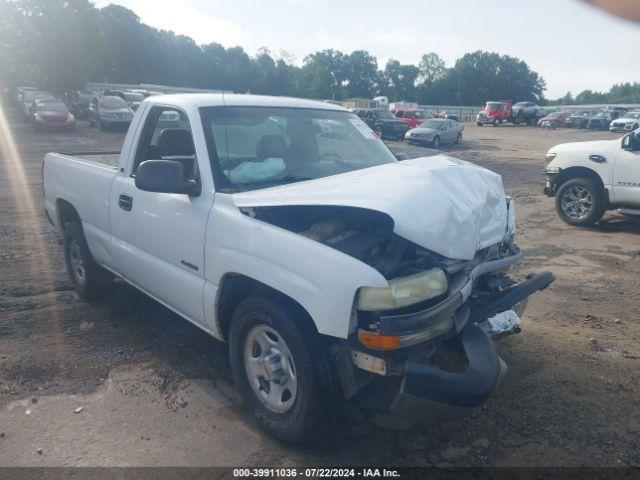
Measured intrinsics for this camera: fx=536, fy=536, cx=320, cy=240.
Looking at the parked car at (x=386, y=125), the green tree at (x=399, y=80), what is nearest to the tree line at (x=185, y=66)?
the green tree at (x=399, y=80)

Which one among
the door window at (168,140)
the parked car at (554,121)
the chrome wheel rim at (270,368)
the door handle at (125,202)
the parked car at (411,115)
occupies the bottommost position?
the parked car at (554,121)

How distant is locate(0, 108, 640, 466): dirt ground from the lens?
Answer: 3.01 meters

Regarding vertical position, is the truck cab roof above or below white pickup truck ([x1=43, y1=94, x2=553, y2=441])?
above

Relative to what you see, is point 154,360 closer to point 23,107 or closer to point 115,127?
point 115,127

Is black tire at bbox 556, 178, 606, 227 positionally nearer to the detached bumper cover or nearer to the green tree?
the detached bumper cover

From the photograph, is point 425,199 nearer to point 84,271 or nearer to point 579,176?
point 84,271

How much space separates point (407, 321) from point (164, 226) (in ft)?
6.56

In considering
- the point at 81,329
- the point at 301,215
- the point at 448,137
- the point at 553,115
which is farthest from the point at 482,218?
the point at 553,115

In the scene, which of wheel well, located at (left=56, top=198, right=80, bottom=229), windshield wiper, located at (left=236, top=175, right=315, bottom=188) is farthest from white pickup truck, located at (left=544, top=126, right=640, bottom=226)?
wheel well, located at (left=56, top=198, right=80, bottom=229)

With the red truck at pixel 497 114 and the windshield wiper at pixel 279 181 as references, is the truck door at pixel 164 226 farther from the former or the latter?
the red truck at pixel 497 114

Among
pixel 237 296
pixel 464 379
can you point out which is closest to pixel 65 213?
pixel 237 296

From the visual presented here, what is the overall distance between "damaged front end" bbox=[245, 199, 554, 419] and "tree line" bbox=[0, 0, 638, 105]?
880 inches

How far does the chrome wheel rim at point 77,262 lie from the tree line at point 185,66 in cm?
1983

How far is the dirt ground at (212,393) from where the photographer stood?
119 inches
